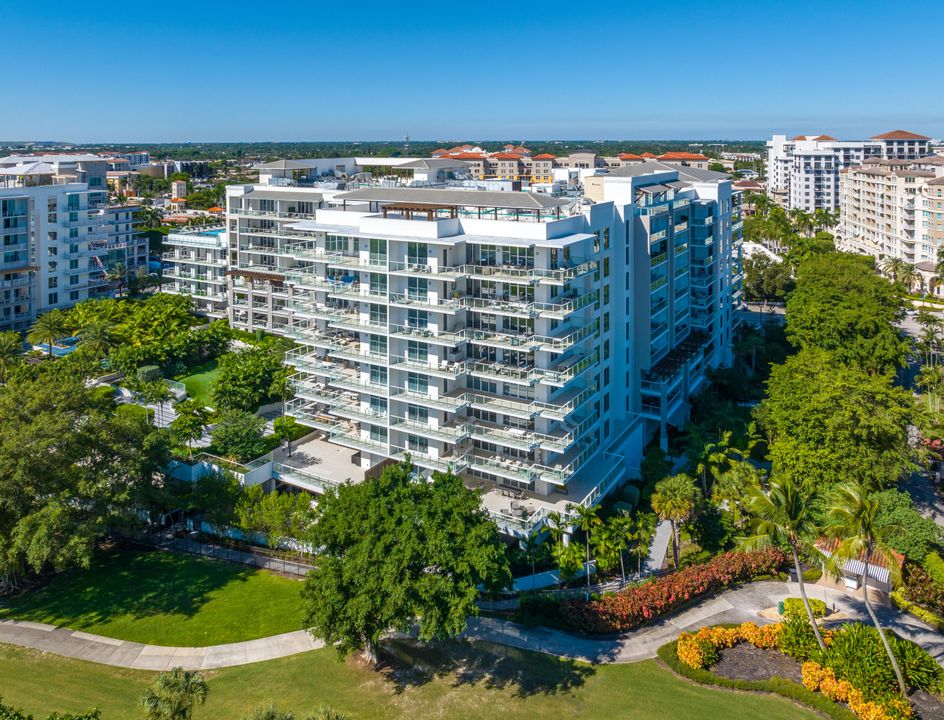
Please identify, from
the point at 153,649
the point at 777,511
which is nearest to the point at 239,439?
the point at 153,649

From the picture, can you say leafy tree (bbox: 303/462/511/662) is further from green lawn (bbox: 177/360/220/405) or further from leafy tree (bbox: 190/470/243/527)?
green lawn (bbox: 177/360/220/405)

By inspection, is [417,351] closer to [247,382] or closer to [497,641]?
[497,641]

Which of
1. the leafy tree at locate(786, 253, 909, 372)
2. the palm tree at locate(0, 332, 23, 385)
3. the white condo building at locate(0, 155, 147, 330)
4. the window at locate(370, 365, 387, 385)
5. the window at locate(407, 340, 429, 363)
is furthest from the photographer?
the white condo building at locate(0, 155, 147, 330)

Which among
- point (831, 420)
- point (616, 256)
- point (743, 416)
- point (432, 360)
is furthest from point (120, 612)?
point (743, 416)

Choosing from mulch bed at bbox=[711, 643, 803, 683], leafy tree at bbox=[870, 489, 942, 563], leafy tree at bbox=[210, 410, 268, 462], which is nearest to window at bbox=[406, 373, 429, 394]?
leafy tree at bbox=[210, 410, 268, 462]

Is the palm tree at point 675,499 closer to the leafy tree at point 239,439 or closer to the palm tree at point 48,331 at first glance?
the leafy tree at point 239,439

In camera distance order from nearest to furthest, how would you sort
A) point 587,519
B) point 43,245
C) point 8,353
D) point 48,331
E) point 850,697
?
1. point 850,697
2. point 587,519
3. point 8,353
4. point 48,331
5. point 43,245
